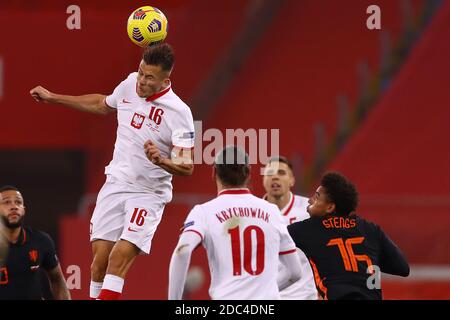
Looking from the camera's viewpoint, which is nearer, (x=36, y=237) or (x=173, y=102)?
(x=173, y=102)

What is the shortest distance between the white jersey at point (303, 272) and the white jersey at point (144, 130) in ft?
7.11

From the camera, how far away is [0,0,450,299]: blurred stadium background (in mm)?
16109

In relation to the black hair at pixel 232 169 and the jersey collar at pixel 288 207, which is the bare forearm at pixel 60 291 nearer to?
the jersey collar at pixel 288 207

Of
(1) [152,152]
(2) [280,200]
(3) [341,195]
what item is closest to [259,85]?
(2) [280,200]

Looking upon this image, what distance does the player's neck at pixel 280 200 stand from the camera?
35.0 feet

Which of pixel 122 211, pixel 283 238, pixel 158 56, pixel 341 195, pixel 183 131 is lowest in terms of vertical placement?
pixel 283 238

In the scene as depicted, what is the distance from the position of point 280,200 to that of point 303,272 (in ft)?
2.34

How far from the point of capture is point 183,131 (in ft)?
27.6

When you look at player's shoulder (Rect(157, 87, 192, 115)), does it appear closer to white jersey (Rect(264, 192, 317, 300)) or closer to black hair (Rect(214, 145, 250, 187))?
black hair (Rect(214, 145, 250, 187))

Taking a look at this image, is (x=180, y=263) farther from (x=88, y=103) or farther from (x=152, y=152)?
(x=88, y=103)

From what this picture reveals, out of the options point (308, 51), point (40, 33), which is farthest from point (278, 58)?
point (40, 33)

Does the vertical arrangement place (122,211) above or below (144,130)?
below

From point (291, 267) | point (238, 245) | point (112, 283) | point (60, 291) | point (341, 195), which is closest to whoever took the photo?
point (238, 245)

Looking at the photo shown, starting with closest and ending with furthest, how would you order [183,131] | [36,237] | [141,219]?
[183,131] → [141,219] → [36,237]
